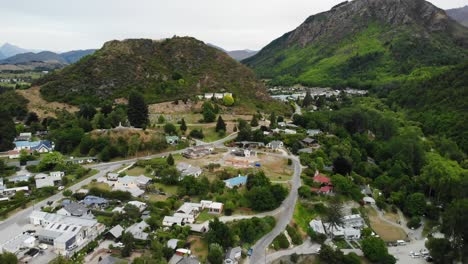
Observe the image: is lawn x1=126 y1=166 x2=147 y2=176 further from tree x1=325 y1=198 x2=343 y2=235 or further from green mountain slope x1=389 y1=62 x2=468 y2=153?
green mountain slope x1=389 y1=62 x2=468 y2=153

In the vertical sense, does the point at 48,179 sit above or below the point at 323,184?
below

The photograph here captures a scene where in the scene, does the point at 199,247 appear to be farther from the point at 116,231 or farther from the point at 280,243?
the point at 116,231

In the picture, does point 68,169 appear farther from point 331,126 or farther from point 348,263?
point 331,126

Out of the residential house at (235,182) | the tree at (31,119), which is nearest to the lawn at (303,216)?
the residential house at (235,182)

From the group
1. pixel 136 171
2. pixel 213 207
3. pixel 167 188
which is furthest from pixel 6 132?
pixel 213 207

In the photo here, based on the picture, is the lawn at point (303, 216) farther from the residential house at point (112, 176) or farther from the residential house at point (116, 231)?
the residential house at point (112, 176)

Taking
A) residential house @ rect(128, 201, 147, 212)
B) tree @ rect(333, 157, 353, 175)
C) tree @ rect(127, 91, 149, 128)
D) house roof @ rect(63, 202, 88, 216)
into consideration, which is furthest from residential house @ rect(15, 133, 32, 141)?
tree @ rect(333, 157, 353, 175)
